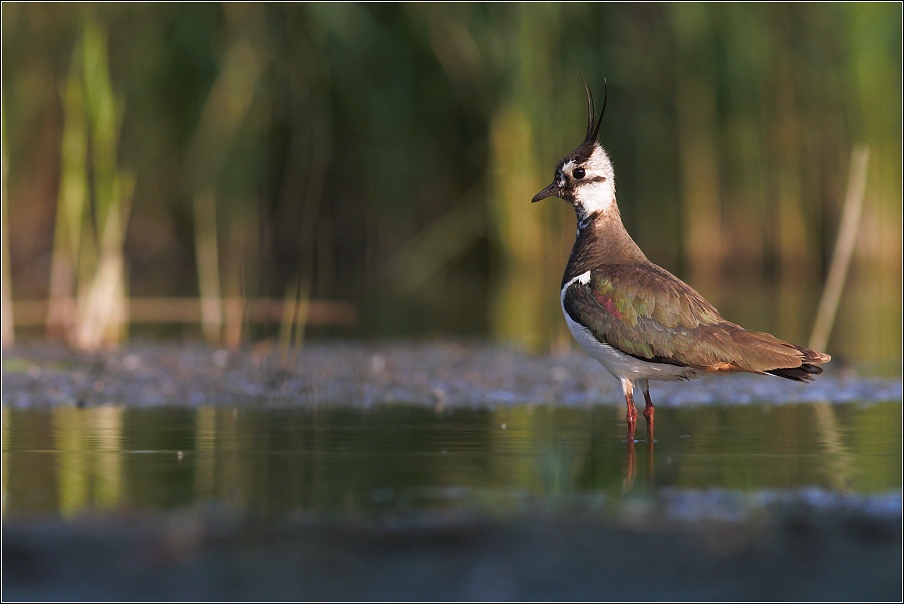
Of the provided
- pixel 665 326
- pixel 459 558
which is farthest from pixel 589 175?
pixel 459 558

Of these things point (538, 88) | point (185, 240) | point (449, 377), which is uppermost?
point (538, 88)

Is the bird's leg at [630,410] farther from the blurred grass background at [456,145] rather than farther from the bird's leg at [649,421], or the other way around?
the blurred grass background at [456,145]

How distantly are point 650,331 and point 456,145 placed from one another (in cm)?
937

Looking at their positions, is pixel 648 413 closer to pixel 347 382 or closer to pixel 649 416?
pixel 649 416

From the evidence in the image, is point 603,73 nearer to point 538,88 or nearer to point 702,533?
point 538,88

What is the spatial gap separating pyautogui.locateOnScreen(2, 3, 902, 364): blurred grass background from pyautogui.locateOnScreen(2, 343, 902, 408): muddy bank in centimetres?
206

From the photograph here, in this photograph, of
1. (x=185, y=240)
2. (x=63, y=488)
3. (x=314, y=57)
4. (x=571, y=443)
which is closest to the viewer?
(x=63, y=488)

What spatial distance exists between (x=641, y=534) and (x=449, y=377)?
13.2ft

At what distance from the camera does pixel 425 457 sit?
4.88 m

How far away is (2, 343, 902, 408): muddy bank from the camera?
6.79m

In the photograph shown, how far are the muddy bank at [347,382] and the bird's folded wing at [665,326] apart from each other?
111 cm

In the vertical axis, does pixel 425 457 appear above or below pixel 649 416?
below

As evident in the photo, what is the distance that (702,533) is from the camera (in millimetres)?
3600

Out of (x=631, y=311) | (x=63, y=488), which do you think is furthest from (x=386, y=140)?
(x=63, y=488)
